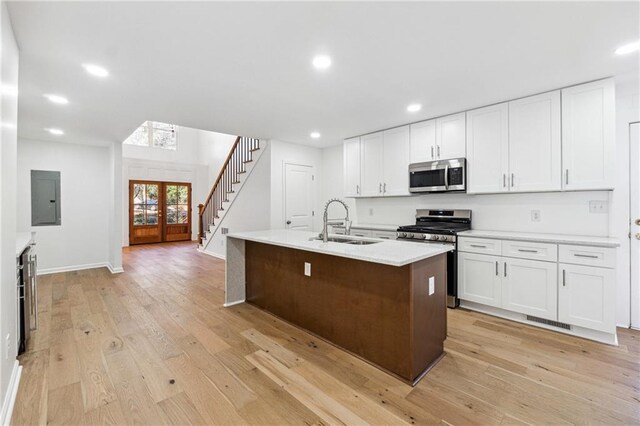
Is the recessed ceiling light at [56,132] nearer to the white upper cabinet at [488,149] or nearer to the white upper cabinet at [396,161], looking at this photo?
the white upper cabinet at [396,161]

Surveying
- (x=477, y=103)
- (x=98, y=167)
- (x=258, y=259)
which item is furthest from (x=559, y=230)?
(x=98, y=167)

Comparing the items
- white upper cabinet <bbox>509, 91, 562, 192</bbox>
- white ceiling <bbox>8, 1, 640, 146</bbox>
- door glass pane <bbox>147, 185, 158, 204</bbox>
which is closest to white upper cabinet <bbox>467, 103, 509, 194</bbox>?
white upper cabinet <bbox>509, 91, 562, 192</bbox>

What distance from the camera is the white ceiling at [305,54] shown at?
1843 mm

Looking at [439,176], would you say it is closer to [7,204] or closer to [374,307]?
[374,307]

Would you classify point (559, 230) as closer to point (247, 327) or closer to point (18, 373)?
point (247, 327)

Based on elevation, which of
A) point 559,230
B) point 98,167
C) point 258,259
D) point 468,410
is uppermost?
point 98,167

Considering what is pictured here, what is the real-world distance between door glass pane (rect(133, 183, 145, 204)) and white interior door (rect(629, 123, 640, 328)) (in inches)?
410

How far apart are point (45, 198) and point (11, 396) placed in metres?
4.68

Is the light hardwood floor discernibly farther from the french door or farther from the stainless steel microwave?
the french door

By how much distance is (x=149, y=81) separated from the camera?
9.15 feet

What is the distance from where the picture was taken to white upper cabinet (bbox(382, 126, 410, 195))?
429 centimetres

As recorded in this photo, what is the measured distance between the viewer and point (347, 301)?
8.10ft

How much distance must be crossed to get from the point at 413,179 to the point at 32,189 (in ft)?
20.8

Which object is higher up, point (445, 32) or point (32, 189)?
point (445, 32)
